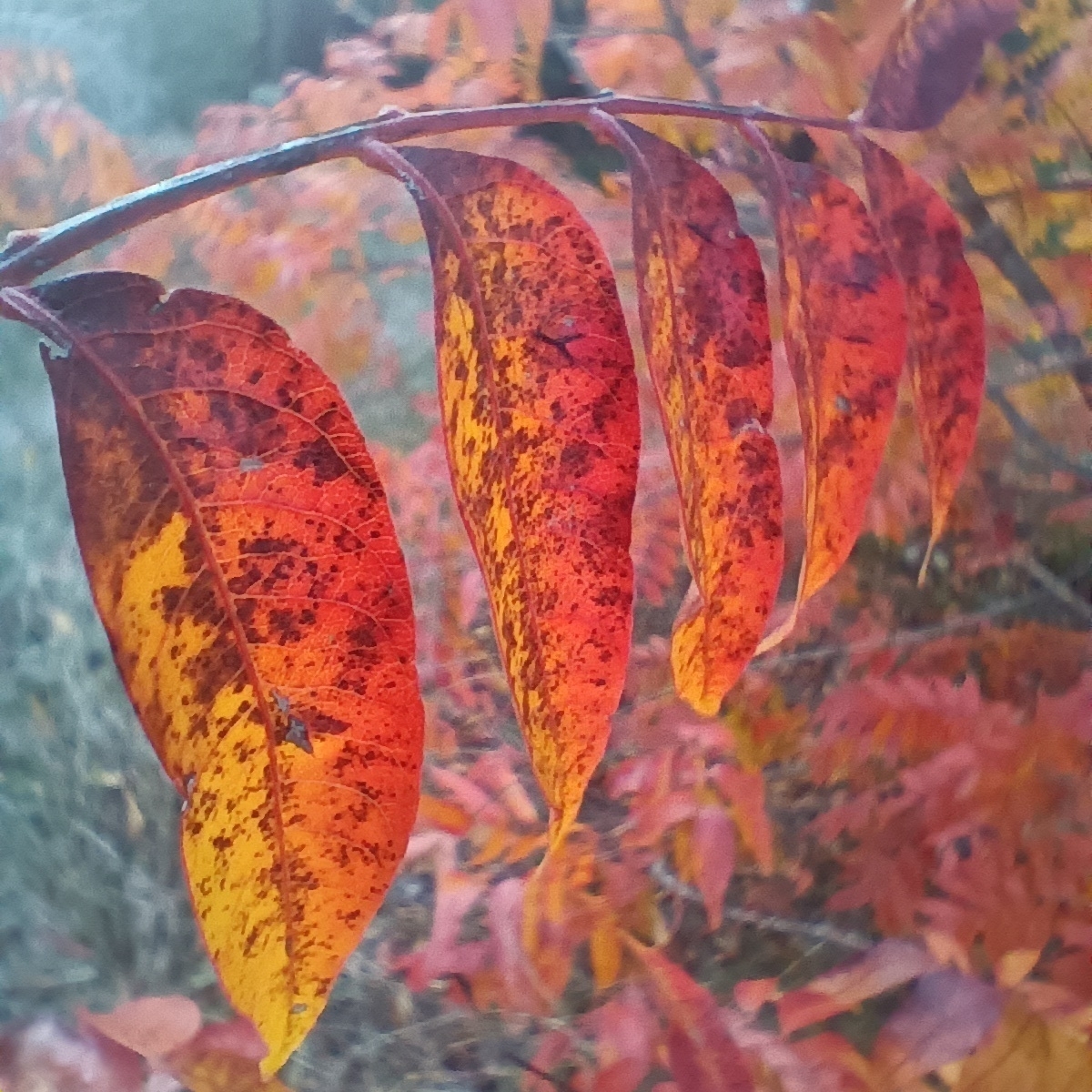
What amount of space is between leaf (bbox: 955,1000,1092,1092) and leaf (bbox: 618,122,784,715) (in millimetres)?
337

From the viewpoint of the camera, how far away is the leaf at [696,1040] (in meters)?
0.53

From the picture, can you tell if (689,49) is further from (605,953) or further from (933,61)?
(605,953)

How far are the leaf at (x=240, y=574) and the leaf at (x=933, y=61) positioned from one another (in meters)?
0.36

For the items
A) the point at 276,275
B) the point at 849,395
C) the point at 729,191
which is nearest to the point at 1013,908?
the point at 849,395

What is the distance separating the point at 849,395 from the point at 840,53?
7.5 inches

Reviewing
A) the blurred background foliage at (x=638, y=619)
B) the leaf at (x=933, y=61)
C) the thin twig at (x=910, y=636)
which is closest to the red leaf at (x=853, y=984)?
the blurred background foliage at (x=638, y=619)

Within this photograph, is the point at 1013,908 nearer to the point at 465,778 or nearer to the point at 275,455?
the point at 465,778

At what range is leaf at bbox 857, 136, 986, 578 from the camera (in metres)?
0.53

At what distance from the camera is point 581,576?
428 mm

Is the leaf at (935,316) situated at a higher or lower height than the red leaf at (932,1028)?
higher

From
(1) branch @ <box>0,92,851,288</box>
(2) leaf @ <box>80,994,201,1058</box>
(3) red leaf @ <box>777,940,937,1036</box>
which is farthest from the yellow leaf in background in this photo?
(1) branch @ <box>0,92,851,288</box>

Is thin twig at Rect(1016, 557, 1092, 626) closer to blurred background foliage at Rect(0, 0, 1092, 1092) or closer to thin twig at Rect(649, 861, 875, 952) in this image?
blurred background foliage at Rect(0, 0, 1092, 1092)

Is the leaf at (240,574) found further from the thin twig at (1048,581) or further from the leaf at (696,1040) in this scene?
the thin twig at (1048,581)

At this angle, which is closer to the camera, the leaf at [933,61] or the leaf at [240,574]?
the leaf at [240,574]
